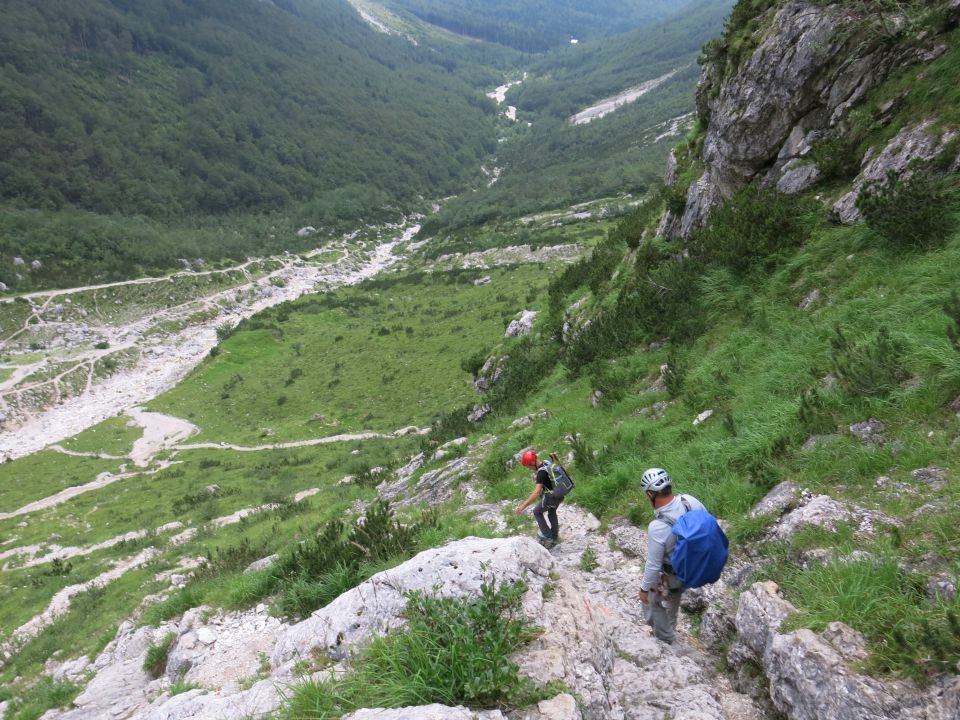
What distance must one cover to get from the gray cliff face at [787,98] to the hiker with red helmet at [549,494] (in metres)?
8.88

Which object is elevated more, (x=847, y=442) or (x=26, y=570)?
(x=847, y=442)

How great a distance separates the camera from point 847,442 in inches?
226

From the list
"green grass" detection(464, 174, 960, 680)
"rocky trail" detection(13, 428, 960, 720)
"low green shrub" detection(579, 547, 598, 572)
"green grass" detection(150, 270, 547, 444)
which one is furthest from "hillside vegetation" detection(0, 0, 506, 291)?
"low green shrub" detection(579, 547, 598, 572)

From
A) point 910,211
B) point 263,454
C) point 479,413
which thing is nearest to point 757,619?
point 910,211

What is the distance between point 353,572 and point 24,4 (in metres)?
171

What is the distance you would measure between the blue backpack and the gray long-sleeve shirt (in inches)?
8.9

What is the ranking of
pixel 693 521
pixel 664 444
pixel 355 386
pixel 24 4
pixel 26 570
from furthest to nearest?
pixel 24 4
pixel 355 386
pixel 26 570
pixel 664 444
pixel 693 521

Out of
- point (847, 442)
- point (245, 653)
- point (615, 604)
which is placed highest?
point (847, 442)

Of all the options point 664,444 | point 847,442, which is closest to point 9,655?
point 664,444

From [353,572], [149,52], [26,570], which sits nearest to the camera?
[353,572]

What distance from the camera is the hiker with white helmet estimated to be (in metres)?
4.73

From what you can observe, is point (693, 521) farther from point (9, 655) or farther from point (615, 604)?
point (9, 655)

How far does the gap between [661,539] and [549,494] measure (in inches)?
112

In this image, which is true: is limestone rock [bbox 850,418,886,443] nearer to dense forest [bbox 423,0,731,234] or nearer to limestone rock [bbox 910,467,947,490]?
limestone rock [bbox 910,467,947,490]
